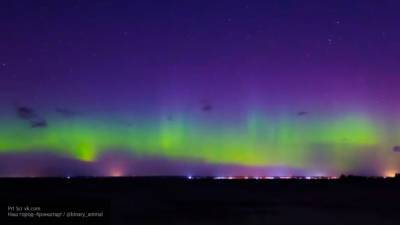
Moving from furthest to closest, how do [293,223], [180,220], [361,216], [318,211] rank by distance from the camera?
[318,211] → [361,216] → [180,220] → [293,223]

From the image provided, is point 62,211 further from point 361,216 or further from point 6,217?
point 361,216

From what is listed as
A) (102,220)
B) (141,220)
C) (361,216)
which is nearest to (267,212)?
(361,216)

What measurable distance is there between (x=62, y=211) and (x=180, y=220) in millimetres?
28155

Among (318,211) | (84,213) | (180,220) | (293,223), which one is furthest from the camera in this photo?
(318,211)

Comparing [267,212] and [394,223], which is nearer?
[394,223]

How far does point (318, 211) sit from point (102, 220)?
37.0 metres

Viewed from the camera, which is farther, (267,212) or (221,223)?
(267,212)

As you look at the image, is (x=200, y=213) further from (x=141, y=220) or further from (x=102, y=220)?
(x=102, y=220)

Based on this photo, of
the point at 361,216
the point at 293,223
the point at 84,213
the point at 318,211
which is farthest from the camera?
the point at 318,211

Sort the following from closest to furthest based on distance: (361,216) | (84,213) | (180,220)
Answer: (84,213) < (180,220) < (361,216)

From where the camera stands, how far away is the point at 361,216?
1551 inches

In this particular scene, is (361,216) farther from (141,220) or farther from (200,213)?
(141,220)

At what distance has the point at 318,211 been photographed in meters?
42.6

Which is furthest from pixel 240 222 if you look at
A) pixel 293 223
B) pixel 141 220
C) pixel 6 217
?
pixel 6 217
